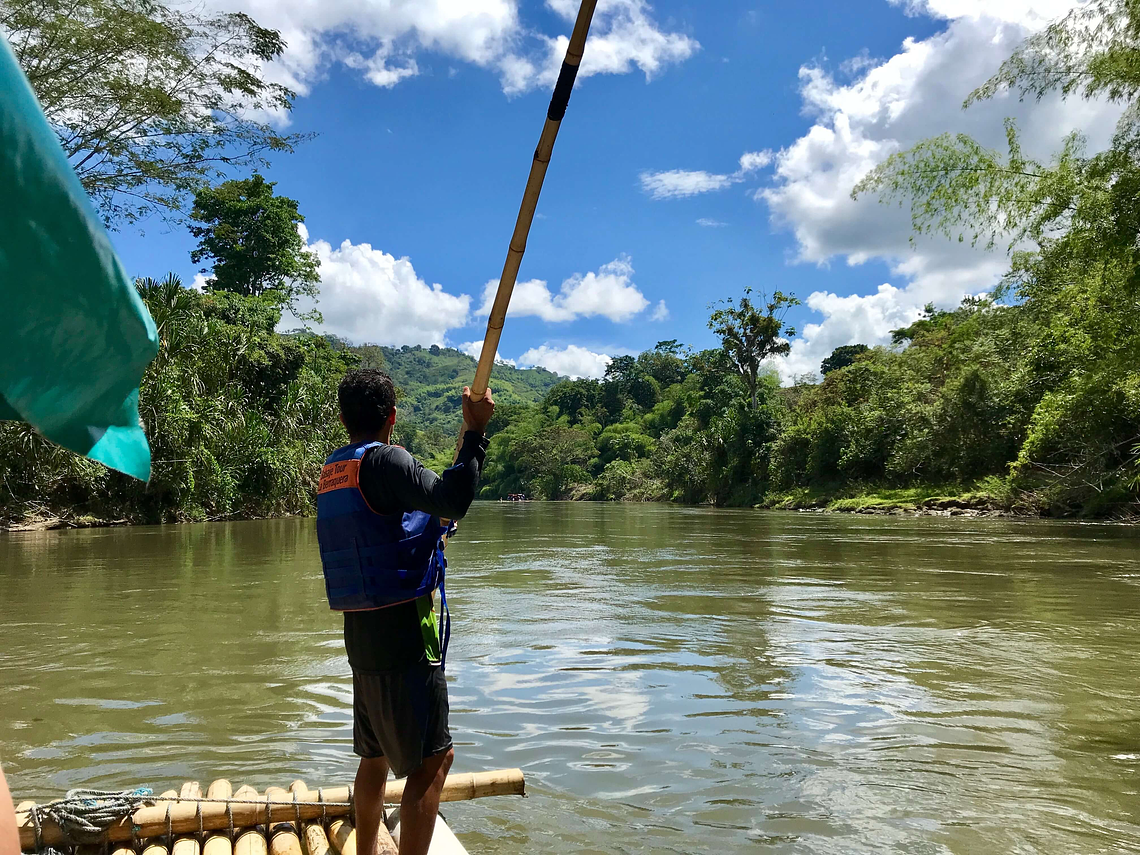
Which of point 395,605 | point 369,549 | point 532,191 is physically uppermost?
point 532,191

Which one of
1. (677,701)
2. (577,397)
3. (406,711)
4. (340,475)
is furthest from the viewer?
(577,397)

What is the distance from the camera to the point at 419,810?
259 centimetres

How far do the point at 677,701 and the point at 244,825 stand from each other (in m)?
2.79

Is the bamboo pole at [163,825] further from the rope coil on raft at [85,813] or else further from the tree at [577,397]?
the tree at [577,397]

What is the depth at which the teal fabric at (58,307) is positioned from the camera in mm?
832

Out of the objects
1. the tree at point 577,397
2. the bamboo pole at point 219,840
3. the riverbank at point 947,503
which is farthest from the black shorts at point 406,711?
the tree at point 577,397

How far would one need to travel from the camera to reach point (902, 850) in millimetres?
3072

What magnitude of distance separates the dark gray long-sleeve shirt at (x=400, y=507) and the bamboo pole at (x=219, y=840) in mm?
809

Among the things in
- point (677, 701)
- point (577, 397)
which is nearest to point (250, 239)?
point (677, 701)

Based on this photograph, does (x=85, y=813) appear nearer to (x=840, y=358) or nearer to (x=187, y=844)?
(x=187, y=844)

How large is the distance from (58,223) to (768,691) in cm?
507

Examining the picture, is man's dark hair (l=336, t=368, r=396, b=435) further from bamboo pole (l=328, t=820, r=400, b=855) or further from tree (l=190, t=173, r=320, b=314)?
tree (l=190, t=173, r=320, b=314)

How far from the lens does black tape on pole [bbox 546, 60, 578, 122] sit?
193 centimetres

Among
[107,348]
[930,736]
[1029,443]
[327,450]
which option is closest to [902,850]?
[930,736]
